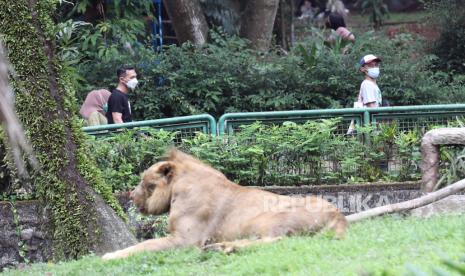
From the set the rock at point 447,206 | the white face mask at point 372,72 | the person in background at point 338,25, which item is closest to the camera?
the rock at point 447,206

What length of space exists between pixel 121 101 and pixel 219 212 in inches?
232

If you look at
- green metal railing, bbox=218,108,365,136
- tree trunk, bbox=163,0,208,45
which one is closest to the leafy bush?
tree trunk, bbox=163,0,208,45

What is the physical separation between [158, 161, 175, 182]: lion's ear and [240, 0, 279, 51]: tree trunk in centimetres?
1151

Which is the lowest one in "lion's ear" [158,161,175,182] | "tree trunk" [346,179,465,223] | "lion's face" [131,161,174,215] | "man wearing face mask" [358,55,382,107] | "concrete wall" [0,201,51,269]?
"concrete wall" [0,201,51,269]

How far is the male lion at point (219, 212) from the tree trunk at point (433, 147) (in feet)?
10.2

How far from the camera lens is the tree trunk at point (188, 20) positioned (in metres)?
20.1

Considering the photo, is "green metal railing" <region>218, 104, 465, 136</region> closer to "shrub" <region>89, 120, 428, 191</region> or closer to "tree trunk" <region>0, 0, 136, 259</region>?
"shrub" <region>89, 120, 428, 191</region>

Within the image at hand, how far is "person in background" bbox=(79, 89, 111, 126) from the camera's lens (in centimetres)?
1533

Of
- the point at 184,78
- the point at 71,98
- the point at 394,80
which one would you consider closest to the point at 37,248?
the point at 71,98

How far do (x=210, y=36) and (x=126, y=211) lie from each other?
883cm

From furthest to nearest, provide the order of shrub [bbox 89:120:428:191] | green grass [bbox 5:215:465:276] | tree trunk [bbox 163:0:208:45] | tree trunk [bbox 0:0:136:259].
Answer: tree trunk [bbox 163:0:208:45] < shrub [bbox 89:120:428:191] < tree trunk [bbox 0:0:136:259] < green grass [bbox 5:215:465:276]

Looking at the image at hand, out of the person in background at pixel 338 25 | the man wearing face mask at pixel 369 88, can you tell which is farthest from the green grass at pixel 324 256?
the person in background at pixel 338 25

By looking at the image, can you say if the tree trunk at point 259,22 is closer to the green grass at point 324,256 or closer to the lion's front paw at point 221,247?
the green grass at point 324,256

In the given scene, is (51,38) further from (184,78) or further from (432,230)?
(184,78)
